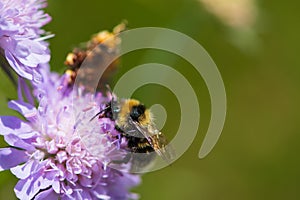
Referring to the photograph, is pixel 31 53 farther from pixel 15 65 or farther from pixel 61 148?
pixel 61 148

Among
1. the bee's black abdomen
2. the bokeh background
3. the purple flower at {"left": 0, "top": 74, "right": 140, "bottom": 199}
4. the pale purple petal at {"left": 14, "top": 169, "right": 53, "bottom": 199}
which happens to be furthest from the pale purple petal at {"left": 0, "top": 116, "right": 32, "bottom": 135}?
the bokeh background

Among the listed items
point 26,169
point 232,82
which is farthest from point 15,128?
point 232,82

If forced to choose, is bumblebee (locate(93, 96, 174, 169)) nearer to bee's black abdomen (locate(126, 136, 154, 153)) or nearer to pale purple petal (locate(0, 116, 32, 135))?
bee's black abdomen (locate(126, 136, 154, 153))

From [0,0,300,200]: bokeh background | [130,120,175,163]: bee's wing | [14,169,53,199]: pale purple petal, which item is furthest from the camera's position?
[0,0,300,200]: bokeh background

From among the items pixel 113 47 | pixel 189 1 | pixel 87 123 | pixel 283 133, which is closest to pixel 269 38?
pixel 283 133

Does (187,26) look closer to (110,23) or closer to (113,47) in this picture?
(110,23)

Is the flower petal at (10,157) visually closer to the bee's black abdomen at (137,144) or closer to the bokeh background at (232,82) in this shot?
the bee's black abdomen at (137,144)
